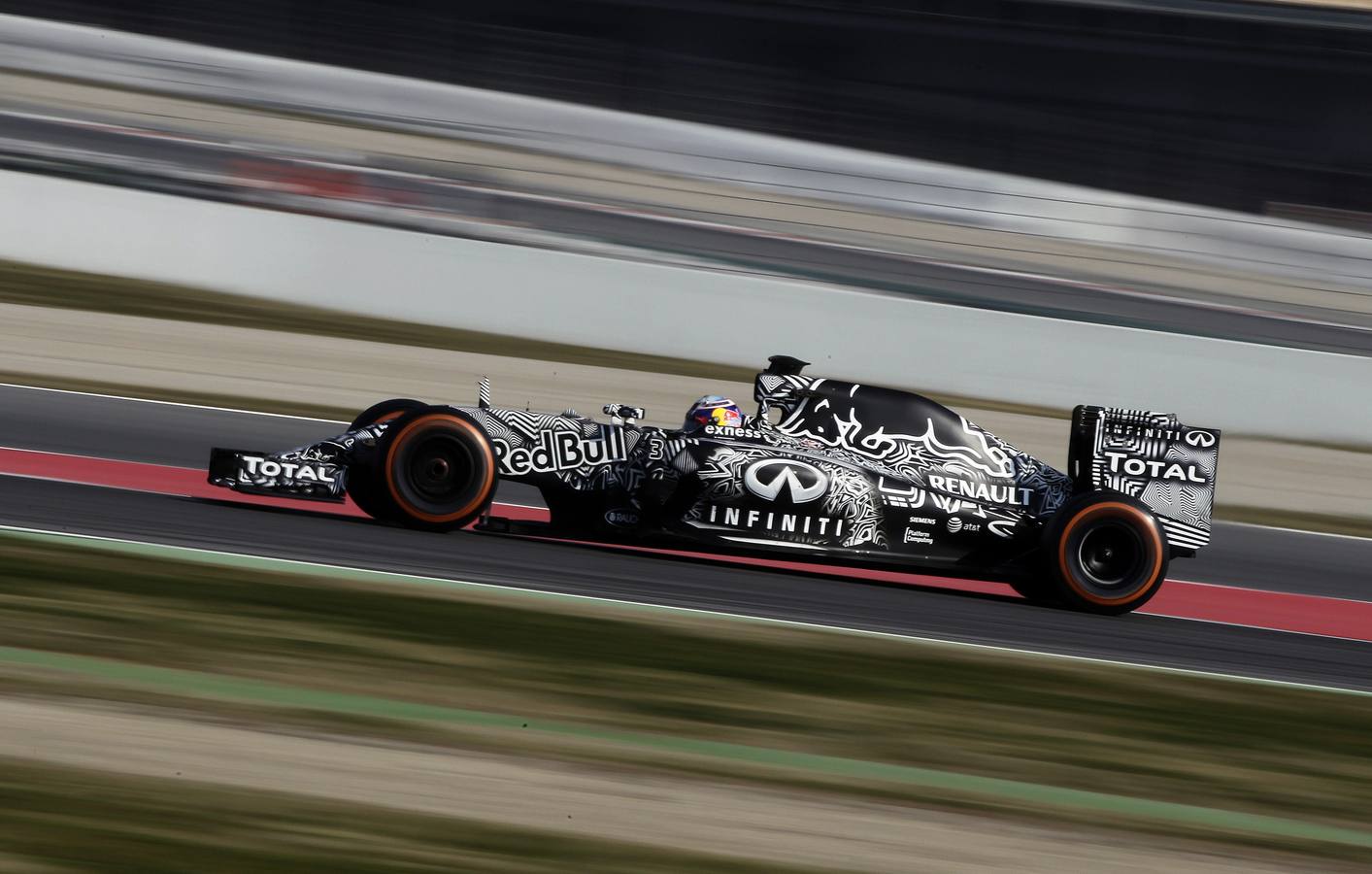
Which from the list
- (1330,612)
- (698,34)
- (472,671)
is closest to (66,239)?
(472,671)

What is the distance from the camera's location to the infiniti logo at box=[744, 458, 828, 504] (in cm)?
809

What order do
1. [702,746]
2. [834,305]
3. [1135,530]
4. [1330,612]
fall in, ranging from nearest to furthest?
[702,746], [1135,530], [1330,612], [834,305]

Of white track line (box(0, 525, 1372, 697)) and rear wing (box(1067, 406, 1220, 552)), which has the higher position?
rear wing (box(1067, 406, 1220, 552))

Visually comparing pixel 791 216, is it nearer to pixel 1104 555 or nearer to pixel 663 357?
pixel 663 357

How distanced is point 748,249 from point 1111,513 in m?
8.50

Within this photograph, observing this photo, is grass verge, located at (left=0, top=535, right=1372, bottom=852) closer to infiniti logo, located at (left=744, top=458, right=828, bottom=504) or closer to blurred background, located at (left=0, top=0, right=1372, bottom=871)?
blurred background, located at (left=0, top=0, right=1372, bottom=871)

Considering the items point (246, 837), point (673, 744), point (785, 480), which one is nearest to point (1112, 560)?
point (785, 480)

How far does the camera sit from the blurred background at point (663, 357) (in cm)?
508

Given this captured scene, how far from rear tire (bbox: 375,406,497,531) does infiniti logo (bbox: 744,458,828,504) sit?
1.36 meters

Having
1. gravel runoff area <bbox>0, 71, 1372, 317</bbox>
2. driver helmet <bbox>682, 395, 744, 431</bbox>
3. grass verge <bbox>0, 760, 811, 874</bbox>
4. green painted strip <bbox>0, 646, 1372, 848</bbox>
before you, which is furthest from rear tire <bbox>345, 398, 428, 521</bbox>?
gravel runoff area <bbox>0, 71, 1372, 317</bbox>

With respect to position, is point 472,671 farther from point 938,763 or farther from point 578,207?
point 578,207

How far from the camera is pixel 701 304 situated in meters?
15.2

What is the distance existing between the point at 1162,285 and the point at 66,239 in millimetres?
11640

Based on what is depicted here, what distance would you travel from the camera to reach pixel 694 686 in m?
6.25
